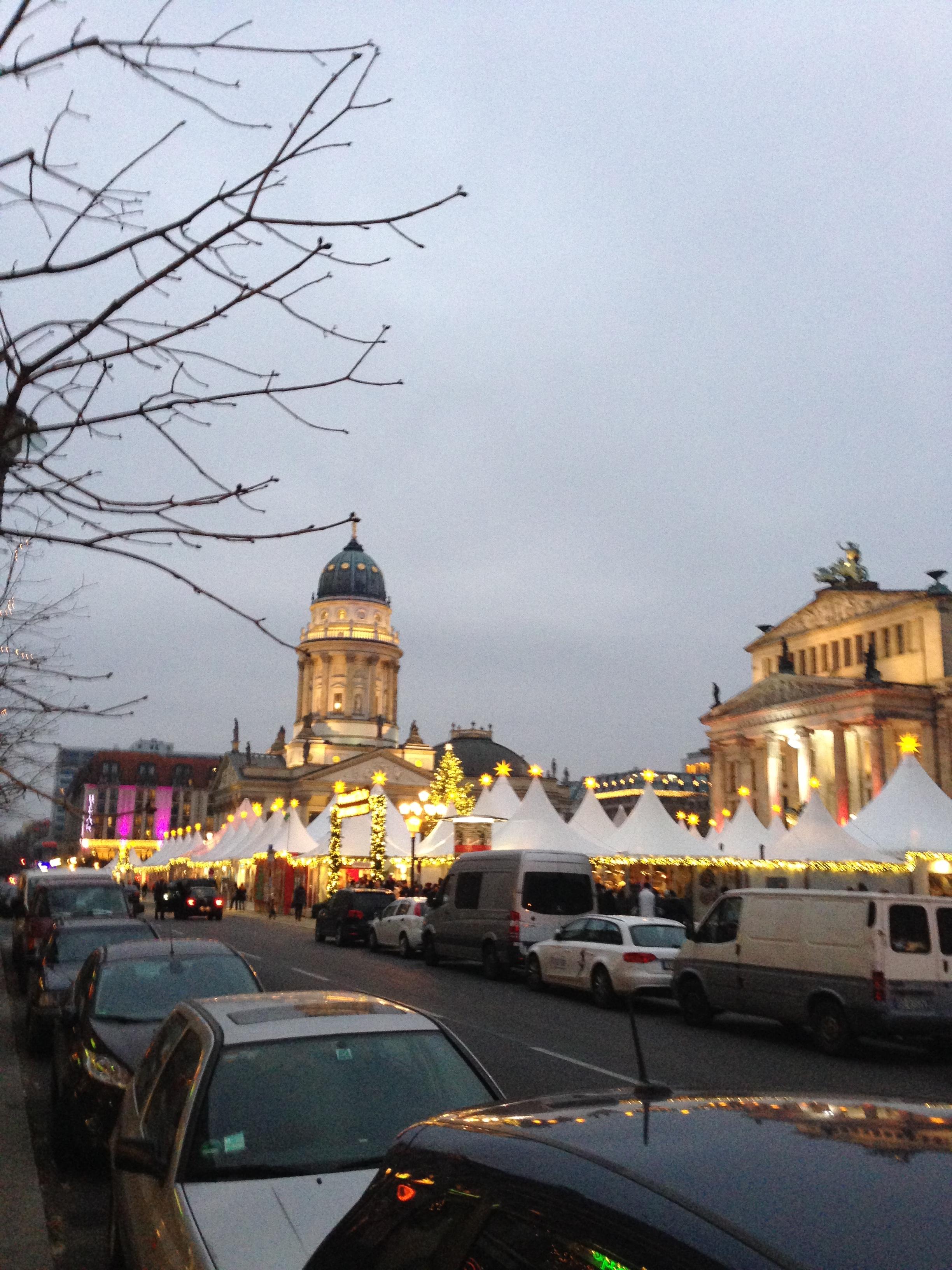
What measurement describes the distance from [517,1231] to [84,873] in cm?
1932

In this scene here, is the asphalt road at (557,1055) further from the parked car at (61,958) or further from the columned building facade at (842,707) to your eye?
the columned building facade at (842,707)

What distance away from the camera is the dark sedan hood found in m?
8.13

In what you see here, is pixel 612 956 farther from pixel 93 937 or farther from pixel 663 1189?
pixel 663 1189

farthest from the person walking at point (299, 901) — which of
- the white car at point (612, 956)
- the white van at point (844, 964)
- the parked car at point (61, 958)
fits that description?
the parked car at point (61, 958)

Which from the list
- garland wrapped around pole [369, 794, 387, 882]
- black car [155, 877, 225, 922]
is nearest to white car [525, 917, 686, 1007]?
garland wrapped around pole [369, 794, 387, 882]

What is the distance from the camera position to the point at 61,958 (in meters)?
13.1

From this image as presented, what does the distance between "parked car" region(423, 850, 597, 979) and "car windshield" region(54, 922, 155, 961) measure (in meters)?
10.7

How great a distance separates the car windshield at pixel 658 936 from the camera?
19.3 metres

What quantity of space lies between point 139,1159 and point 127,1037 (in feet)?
13.0

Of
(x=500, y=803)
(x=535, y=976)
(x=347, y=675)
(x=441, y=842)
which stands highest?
(x=347, y=675)

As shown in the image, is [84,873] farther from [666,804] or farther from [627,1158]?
[666,804]

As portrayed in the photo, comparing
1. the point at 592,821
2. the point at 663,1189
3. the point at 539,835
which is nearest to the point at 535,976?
the point at 539,835

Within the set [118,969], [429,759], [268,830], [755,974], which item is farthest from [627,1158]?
[429,759]

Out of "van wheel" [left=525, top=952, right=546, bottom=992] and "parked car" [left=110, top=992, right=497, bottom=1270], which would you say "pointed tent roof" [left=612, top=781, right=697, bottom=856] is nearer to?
"van wheel" [left=525, top=952, right=546, bottom=992]
